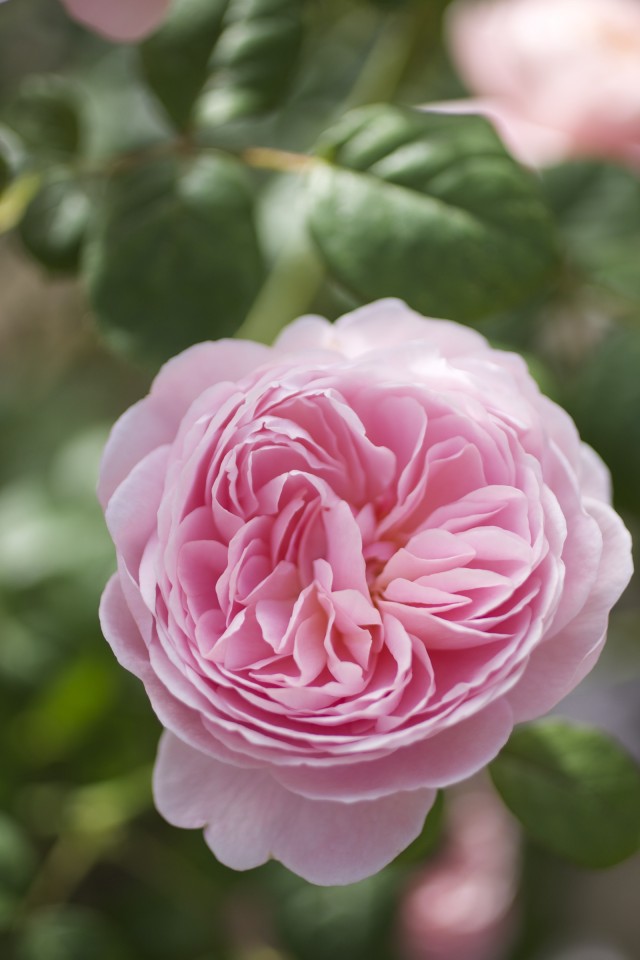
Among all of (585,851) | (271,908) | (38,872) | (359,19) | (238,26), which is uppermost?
(238,26)

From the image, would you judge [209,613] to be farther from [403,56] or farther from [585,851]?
[403,56]

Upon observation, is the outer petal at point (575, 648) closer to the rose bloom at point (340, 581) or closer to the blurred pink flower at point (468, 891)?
the rose bloom at point (340, 581)

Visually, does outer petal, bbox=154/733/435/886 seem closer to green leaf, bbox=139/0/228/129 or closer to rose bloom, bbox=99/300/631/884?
rose bloom, bbox=99/300/631/884

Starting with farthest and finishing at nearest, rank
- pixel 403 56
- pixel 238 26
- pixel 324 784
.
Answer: pixel 403 56, pixel 238 26, pixel 324 784

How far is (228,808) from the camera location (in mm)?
333

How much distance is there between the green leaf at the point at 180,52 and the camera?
467mm

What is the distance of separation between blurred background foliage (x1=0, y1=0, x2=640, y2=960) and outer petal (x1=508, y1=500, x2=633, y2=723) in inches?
3.5

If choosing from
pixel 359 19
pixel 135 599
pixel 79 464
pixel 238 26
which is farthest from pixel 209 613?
pixel 359 19

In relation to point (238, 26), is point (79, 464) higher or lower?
lower

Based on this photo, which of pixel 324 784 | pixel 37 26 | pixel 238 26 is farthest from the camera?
pixel 37 26

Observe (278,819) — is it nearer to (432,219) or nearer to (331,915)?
(432,219)

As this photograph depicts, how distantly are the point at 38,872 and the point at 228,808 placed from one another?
381 mm

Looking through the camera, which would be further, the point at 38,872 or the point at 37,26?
the point at 37,26

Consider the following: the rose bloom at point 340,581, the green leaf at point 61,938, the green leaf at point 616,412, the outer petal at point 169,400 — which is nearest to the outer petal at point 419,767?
the rose bloom at point 340,581
